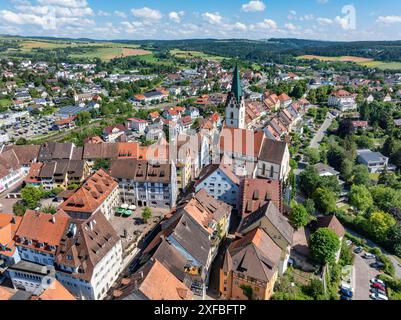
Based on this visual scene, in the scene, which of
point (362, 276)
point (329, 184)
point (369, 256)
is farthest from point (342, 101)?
point (362, 276)

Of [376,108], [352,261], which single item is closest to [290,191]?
[352,261]

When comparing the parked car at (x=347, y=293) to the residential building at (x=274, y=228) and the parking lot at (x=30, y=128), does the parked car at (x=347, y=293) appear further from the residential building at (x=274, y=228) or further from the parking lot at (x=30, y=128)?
the parking lot at (x=30, y=128)

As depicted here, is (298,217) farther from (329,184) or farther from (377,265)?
(329,184)

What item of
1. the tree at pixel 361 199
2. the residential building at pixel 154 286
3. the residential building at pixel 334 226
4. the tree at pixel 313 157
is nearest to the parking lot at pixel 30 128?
the tree at pixel 313 157

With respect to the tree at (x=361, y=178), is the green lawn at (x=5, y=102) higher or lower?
higher

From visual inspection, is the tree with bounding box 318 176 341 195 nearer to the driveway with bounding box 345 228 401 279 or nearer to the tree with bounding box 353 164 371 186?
the tree with bounding box 353 164 371 186
